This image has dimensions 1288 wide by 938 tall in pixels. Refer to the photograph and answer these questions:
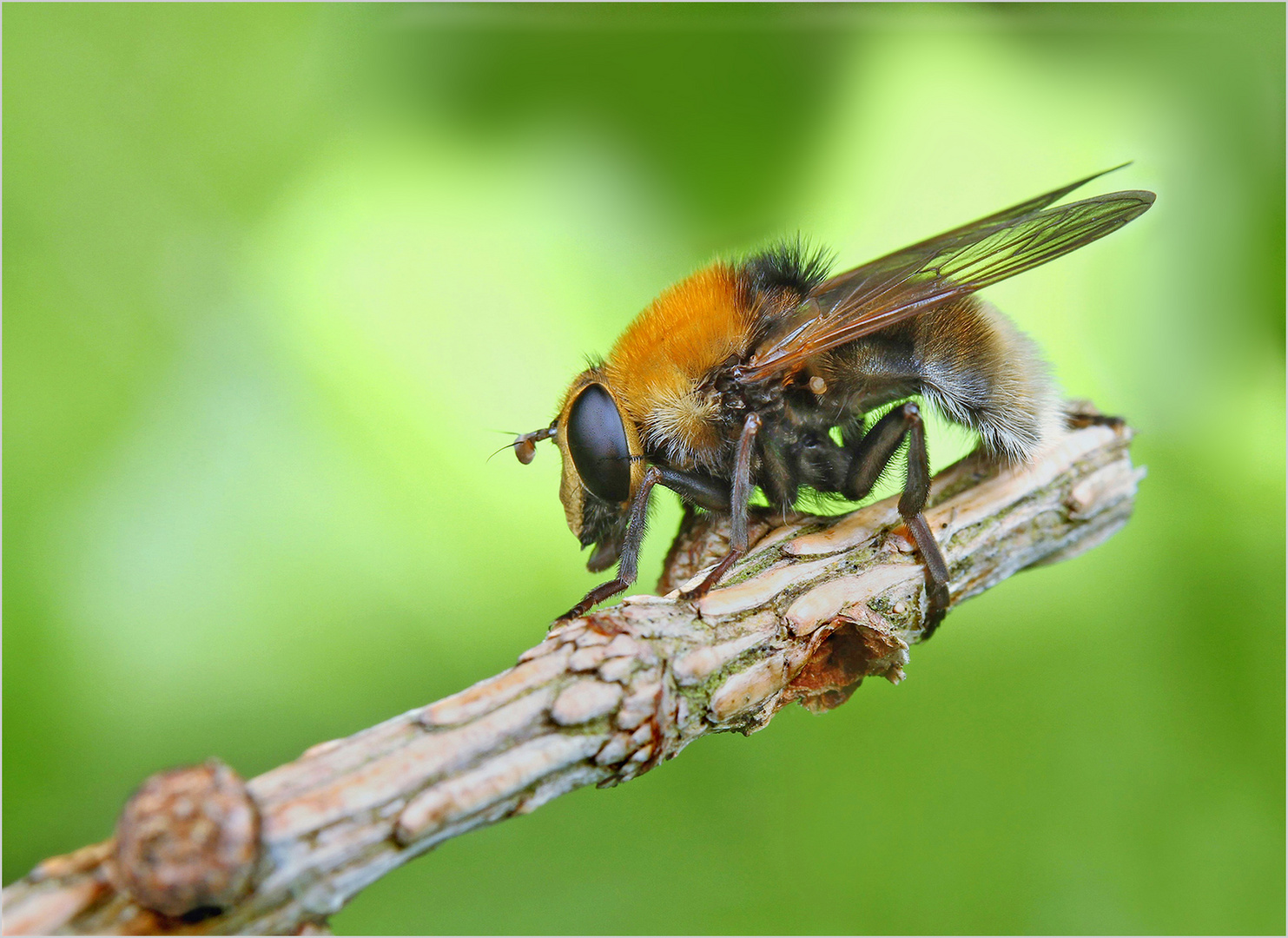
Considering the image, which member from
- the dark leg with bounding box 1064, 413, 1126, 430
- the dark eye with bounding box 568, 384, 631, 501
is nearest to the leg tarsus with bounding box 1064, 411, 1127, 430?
the dark leg with bounding box 1064, 413, 1126, 430

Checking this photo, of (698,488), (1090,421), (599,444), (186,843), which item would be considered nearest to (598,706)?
(186,843)

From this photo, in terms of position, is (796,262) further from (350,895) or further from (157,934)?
(157,934)

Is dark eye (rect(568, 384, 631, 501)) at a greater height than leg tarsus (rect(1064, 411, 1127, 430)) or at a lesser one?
greater

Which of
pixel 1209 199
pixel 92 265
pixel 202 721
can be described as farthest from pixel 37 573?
pixel 1209 199

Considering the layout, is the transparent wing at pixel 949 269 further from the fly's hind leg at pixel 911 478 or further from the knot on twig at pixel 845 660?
the knot on twig at pixel 845 660

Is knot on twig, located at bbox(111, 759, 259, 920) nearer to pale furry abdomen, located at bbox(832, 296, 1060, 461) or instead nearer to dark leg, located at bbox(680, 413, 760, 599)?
dark leg, located at bbox(680, 413, 760, 599)

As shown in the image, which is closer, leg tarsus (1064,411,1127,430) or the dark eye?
the dark eye
